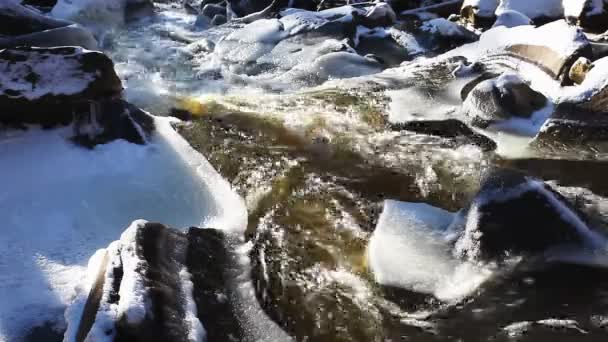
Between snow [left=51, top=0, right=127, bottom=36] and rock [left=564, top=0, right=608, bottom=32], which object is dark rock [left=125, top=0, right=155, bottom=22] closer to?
snow [left=51, top=0, right=127, bottom=36]

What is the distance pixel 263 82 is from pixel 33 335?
6228mm

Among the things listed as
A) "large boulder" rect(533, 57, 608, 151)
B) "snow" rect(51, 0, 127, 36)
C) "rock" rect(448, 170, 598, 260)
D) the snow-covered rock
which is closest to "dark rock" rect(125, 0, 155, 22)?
the snow-covered rock

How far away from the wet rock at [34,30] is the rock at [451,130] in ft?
19.2

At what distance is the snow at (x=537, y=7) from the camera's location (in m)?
11.5

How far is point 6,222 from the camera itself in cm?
529

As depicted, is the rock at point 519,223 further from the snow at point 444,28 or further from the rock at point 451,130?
the snow at point 444,28

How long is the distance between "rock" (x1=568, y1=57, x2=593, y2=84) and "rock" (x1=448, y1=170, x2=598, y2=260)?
3582 millimetres

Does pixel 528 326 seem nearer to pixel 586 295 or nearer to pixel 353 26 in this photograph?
pixel 586 295

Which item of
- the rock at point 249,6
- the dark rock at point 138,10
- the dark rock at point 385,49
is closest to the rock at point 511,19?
the dark rock at point 385,49

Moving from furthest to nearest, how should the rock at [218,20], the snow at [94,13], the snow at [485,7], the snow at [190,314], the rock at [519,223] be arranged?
the rock at [218,20] → the snow at [94,13] → the snow at [485,7] → the rock at [519,223] → the snow at [190,314]

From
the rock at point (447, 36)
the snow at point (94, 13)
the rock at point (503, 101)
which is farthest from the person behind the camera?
the snow at point (94, 13)

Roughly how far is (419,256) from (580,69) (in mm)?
4594

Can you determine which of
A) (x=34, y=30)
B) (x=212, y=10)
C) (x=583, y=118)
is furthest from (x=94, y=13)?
(x=583, y=118)

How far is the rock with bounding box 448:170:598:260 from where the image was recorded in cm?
452
